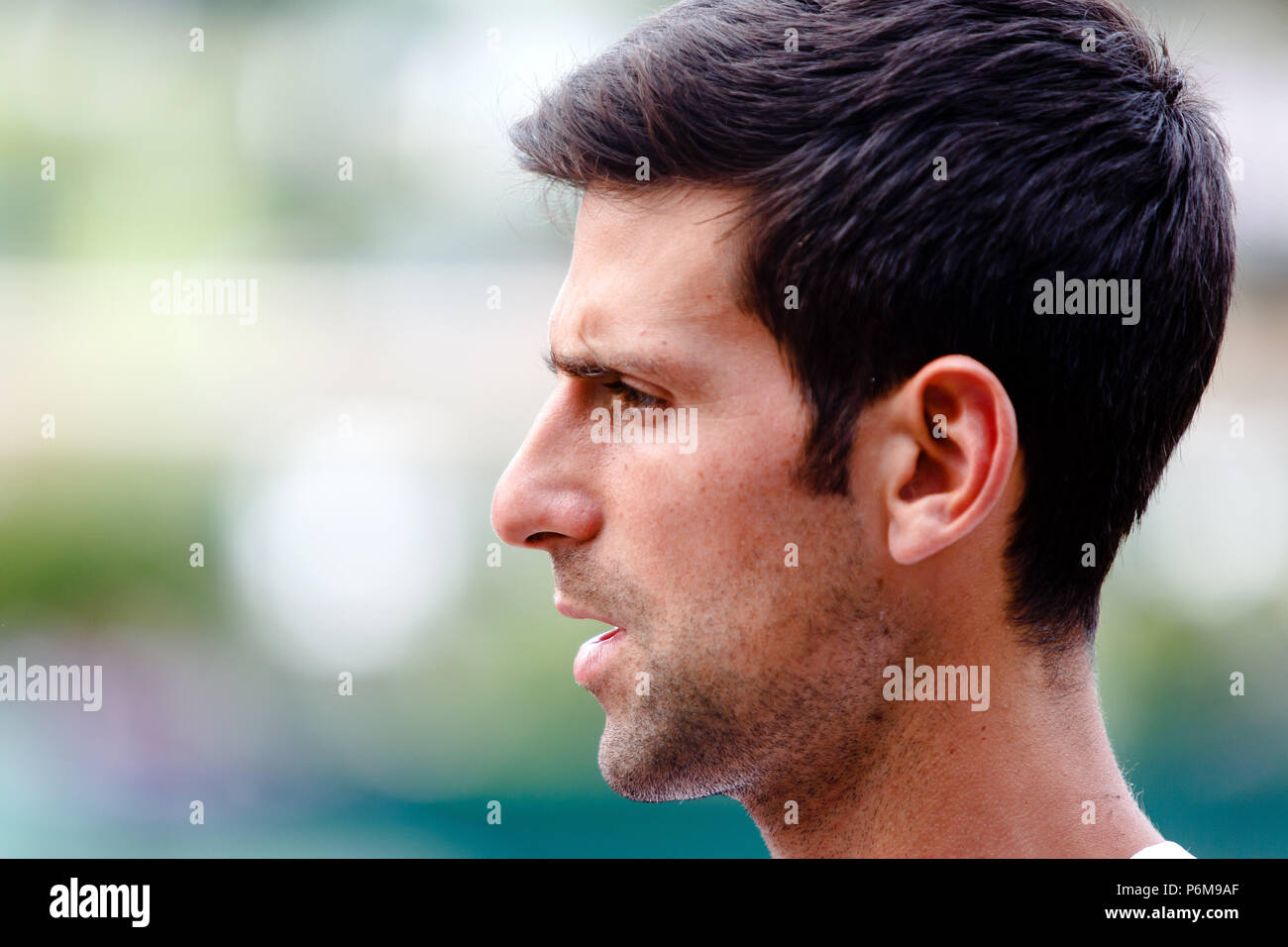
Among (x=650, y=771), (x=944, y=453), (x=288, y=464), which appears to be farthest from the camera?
(x=288, y=464)

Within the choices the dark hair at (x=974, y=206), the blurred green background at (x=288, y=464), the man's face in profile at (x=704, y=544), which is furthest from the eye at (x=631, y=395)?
the blurred green background at (x=288, y=464)

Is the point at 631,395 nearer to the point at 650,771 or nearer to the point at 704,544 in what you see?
the point at 704,544

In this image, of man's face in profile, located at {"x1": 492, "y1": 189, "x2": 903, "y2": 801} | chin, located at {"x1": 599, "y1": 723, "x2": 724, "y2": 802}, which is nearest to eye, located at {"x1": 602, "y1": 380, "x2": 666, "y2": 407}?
man's face in profile, located at {"x1": 492, "y1": 189, "x2": 903, "y2": 801}

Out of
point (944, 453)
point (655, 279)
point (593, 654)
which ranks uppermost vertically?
point (655, 279)

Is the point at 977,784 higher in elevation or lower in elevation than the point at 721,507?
lower

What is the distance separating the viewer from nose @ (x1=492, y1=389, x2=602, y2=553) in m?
1.44

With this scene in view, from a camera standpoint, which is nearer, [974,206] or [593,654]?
[974,206]

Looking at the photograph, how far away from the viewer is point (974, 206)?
4.41 feet

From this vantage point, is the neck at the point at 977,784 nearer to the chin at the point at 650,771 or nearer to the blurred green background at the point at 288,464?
the chin at the point at 650,771

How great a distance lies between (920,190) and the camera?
1.35 metres

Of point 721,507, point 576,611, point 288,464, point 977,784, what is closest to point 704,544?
point 721,507

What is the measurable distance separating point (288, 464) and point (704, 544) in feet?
19.0

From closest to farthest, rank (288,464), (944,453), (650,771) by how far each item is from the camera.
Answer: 1. (944,453)
2. (650,771)
3. (288,464)
